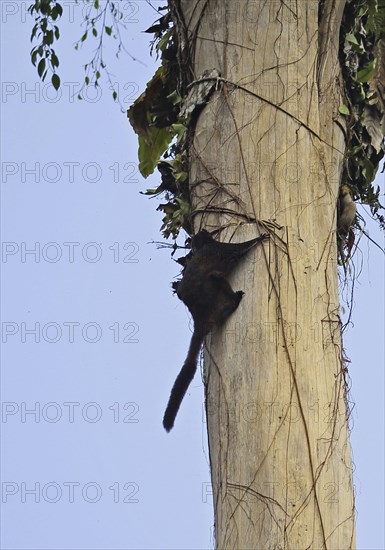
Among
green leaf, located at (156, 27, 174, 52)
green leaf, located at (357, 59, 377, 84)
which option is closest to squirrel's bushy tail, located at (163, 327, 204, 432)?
green leaf, located at (357, 59, 377, 84)

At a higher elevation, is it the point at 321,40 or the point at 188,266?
the point at 321,40

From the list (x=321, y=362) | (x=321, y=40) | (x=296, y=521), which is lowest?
(x=296, y=521)

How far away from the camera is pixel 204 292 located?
4.21 meters

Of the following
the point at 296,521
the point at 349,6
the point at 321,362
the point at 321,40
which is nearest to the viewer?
the point at 296,521

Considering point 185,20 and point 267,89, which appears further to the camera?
point 185,20

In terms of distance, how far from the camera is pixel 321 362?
3762 mm

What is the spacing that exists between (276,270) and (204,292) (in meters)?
0.44

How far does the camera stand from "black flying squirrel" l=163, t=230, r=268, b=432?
156 inches

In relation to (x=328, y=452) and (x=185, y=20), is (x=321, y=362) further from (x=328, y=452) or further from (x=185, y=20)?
(x=185, y=20)

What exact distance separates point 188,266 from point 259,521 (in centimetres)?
132

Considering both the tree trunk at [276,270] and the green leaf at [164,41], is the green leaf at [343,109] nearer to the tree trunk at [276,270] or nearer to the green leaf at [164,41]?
the tree trunk at [276,270]

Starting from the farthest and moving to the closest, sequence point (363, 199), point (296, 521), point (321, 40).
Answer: point (363, 199)
point (321, 40)
point (296, 521)

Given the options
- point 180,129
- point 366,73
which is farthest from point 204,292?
point 366,73

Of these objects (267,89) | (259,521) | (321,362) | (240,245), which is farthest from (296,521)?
(267,89)
